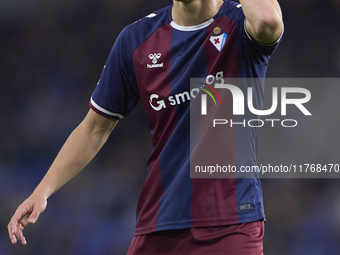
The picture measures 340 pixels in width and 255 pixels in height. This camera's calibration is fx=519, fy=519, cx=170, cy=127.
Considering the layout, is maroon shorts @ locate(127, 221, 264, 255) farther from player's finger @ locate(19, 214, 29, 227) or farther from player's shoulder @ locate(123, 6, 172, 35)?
player's shoulder @ locate(123, 6, 172, 35)

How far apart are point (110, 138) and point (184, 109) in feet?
10.4

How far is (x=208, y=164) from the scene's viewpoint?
201 cm

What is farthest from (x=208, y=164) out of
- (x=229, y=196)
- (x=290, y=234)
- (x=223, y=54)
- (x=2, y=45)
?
(x=2, y=45)

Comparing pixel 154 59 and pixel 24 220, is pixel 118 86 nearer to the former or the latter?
pixel 154 59

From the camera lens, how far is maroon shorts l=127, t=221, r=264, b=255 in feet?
6.34

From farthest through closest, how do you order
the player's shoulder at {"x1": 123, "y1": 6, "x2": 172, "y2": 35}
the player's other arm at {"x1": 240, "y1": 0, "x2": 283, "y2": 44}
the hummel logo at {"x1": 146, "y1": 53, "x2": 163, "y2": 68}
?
the player's shoulder at {"x1": 123, "y1": 6, "x2": 172, "y2": 35}
the hummel logo at {"x1": 146, "y1": 53, "x2": 163, "y2": 68}
the player's other arm at {"x1": 240, "y1": 0, "x2": 283, "y2": 44}

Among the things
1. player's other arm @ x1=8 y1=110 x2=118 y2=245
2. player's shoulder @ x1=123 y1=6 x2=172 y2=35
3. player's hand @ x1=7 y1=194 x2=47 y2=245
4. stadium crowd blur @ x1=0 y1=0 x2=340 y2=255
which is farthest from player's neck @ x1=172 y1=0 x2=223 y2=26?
stadium crowd blur @ x1=0 y1=0 x2=340 y2=255

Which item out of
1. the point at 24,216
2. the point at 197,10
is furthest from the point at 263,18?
the point at 24,216

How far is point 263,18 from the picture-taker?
1.90 meters

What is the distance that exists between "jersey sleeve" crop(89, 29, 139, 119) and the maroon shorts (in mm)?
687

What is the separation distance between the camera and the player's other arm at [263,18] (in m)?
1.90

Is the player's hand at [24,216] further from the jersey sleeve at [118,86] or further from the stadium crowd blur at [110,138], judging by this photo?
the stadium crowd blur at [110,138]

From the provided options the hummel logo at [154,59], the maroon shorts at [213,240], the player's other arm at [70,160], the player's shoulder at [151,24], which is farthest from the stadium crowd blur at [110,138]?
the maroon shorts at [213,240]

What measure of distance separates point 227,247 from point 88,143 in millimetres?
880
